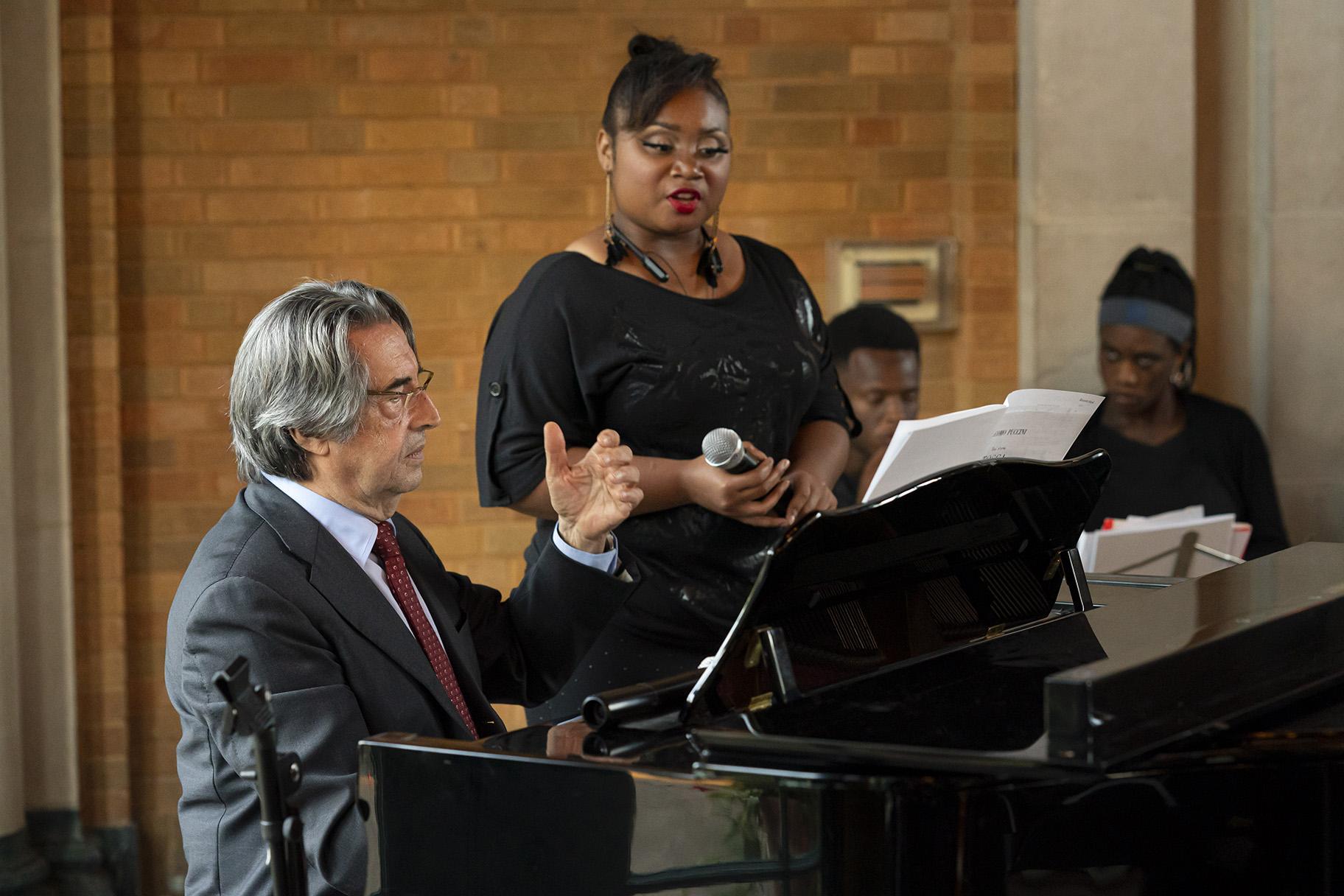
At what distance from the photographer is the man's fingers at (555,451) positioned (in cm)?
190

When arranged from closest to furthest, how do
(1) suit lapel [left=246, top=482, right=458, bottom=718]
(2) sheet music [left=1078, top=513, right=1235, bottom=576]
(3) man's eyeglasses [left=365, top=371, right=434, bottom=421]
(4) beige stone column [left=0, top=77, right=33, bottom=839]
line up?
(1) suit lapel [left=246, top=482, right=458, bottom=718]
(3) man's eyeglasses [left=365, top=371, right=434, bottom=421]
(2) sheet music [left=1078, top=513, right=1235, bottom=576]
(4) beige stone column [left=0, top=77, right=33, bottom=839]

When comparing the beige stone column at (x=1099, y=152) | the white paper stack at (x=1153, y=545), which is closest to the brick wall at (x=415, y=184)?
the beige stone column at (x=1099, y=152)

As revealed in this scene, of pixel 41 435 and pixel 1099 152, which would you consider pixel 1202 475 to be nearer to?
pixel 1099 152

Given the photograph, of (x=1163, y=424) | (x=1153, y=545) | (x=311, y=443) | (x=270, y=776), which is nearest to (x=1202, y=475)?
(x=1163, y=424)

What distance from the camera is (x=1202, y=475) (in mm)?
3729

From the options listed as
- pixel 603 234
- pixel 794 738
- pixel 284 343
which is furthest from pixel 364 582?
pixel 603 234

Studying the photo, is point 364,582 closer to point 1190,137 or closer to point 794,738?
point 794,738

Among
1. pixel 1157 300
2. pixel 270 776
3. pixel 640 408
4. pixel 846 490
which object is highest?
pixel 1157 300

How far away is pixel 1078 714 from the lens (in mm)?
1283

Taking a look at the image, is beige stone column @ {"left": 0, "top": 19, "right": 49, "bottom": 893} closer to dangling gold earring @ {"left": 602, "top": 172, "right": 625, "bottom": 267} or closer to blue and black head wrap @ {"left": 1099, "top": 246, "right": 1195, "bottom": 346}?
dangling gold earring @ {"left": 602, "top": 172, "right": 625, "bottom": 267}

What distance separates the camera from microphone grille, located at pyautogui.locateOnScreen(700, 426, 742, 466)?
208 cm

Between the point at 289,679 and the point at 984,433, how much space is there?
3.14ft

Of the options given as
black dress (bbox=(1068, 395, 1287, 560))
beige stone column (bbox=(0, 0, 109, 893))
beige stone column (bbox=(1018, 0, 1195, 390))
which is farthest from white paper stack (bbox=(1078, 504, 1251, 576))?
beige stone column (bbox=(0, 0, 109, 893))

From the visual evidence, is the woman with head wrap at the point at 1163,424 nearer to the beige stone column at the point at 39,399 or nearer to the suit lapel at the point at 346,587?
the suit lapel at the point at 346,587
